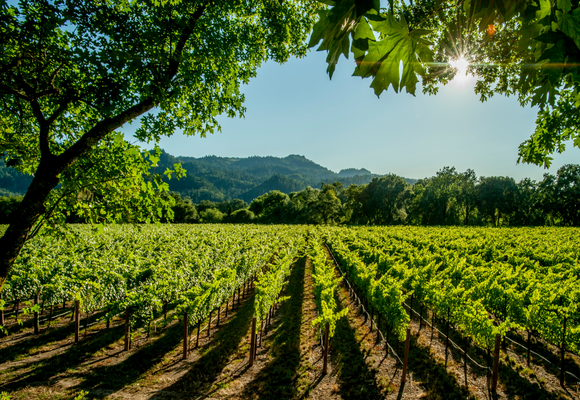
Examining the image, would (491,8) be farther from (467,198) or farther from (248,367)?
(467,198)

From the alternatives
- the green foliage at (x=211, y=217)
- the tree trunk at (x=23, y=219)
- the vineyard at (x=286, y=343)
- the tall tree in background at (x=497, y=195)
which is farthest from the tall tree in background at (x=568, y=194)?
the green foliage at (x=211, y=217)

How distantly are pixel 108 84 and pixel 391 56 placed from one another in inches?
104

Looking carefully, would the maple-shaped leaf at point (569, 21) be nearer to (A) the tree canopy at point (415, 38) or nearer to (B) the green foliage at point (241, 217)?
(A) the tree canopy at point (415, 38)

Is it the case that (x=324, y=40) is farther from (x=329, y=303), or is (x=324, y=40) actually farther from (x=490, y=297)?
(x=490, y=297)

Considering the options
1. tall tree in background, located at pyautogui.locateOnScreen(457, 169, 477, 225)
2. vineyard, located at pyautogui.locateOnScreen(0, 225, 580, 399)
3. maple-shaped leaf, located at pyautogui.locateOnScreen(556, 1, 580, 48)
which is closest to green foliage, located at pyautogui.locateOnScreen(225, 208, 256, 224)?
tall tree in background, located at pyautogui.locateOnScreen(457, 169, 477, 225)

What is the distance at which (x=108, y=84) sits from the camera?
2.43 m

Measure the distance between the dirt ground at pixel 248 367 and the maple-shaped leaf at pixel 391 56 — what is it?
6791 mm

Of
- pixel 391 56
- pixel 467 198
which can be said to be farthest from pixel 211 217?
pixel 391 56

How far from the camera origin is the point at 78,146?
258 centimetres

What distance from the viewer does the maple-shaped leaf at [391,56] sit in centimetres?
117

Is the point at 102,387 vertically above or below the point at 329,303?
below

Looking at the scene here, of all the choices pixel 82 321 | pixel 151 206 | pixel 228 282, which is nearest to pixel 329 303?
pixel 228 282

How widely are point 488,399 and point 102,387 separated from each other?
9.32 metres

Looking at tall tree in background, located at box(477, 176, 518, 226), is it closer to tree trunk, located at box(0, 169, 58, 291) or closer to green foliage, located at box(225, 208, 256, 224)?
green foliage, located at box(225, 208, 256, 224)
